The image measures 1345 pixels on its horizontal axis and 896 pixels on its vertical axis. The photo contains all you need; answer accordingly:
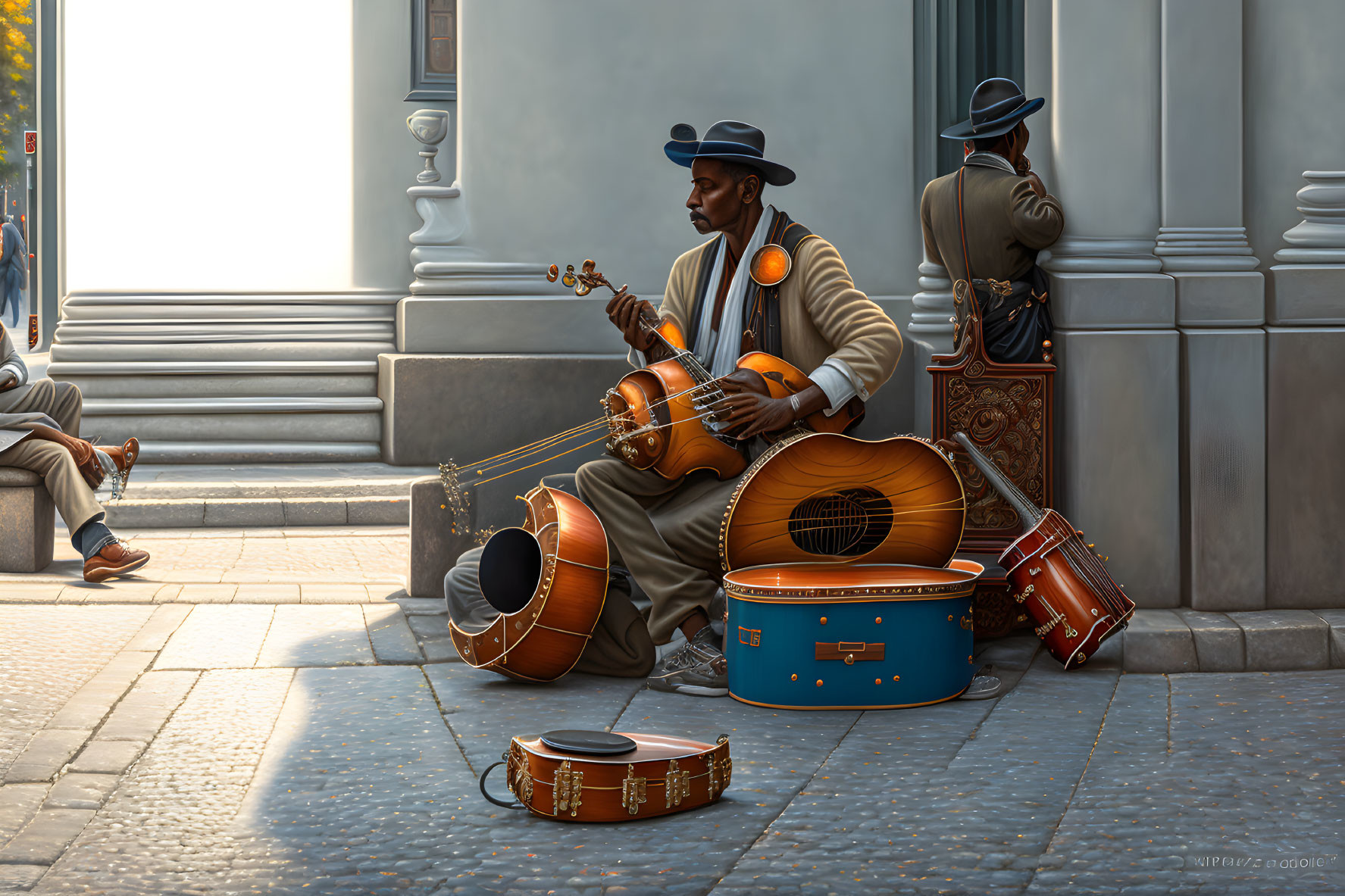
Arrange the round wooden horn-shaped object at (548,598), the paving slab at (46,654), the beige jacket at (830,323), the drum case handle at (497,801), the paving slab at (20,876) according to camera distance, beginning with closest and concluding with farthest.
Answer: the paving slab at (20,876)
the drum case handle at (497,801)
the paving slab at (46,654)
the round wooden horn-shaped object at (548,598)
the beige jacket at (830,323)

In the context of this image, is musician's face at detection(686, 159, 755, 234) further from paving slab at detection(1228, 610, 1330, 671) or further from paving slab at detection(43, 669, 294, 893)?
paving slab at detection(1228, 610, 1330, 671)

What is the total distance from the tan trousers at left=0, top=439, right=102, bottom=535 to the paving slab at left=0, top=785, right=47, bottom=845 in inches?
115

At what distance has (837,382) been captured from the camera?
474 centimetres

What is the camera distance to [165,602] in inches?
228

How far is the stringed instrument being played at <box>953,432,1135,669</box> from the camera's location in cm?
449

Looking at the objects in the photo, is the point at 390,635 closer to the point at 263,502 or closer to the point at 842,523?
the point at 842,523

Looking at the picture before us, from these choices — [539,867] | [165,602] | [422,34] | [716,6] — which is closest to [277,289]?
[422,34]

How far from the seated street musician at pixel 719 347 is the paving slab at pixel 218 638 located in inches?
53.5

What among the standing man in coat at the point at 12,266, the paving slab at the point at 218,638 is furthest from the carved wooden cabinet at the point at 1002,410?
the standing man in coat at the point at 12,266

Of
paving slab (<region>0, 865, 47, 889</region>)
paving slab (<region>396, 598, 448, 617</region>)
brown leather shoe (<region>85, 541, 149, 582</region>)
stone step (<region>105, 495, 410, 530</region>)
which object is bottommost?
paving slab (<region>0, 865, 47, 889</region>)

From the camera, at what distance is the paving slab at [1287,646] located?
4.72 meters

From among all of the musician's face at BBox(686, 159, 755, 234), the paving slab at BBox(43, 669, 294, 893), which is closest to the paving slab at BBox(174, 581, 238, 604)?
the paving slab at BBox(43, 669, 294, 893)

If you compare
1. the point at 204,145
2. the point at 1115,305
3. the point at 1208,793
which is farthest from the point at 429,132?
the point at 1208,793

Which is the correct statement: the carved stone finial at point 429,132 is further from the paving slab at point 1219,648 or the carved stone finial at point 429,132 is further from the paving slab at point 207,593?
the paving slab at point 1219,648
